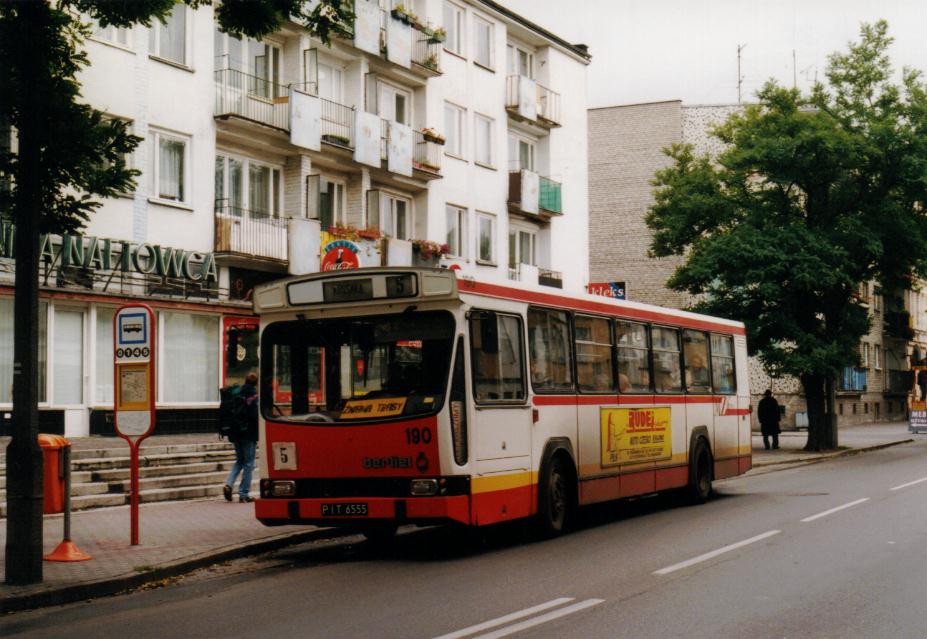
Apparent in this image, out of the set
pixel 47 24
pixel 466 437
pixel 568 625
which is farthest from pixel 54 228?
pixel 568 625

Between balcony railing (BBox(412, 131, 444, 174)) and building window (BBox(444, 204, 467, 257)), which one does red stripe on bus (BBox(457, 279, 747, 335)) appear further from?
building window (BBox(444, 204, 467, 257))

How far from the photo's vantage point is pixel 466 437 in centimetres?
1215

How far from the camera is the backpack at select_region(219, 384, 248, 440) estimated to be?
17250 millimetres

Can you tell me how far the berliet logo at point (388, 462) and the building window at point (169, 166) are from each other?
14.9 meters

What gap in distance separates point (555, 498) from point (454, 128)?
77.8 ft

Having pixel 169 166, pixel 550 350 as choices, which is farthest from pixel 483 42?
pixel 550 350

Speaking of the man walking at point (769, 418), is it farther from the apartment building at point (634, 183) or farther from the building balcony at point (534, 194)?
the apartment building at point (634, 183)

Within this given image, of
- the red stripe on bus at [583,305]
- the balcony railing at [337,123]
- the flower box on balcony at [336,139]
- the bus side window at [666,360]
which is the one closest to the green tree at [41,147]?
the red stripe on bus at [583,305]

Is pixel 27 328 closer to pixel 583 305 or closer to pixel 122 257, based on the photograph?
pixel 583 305

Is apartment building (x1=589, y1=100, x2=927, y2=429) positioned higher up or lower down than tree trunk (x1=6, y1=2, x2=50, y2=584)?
higher up

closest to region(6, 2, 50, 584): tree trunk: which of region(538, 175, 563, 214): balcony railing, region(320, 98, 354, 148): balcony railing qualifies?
region(320, 98, 354, 148): balcony railing

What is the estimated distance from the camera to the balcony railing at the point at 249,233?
88.6 ft

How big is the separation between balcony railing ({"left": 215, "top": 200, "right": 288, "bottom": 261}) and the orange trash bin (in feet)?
46.5

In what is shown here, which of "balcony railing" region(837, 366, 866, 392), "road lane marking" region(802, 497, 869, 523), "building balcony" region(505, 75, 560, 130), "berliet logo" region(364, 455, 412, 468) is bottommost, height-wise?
"road lane marking" region(802, 497, 869, 523)
